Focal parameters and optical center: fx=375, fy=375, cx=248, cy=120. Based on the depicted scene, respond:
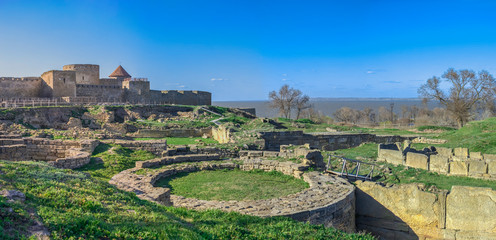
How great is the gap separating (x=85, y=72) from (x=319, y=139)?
3317cm

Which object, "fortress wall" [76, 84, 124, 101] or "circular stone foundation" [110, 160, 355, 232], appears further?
"fortress wall" [76, 84, 124, 101]

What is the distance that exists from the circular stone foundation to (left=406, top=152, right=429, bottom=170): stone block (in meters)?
3.93

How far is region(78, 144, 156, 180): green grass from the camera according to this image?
12141mm

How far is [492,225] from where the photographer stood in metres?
8.43

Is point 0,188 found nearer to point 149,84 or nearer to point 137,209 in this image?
point 137,209

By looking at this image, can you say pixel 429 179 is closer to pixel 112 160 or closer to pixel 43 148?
pixel 112 160

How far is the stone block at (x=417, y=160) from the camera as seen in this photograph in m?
13.1

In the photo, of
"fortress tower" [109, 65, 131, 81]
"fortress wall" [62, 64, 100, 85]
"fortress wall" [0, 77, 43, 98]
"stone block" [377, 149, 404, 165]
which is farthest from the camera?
"fortress tower" [109, 65, 131, 81]

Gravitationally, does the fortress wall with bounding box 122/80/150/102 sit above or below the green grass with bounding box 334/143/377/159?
above

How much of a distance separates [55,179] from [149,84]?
39511 millimetres

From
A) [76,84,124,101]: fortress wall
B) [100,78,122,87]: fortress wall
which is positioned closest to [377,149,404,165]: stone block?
[76,84,124,101]: fortress wall

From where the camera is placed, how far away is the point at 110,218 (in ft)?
18.8

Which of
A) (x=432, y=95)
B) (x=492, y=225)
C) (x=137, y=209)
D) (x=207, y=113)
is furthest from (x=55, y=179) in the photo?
(x=432, y=95)

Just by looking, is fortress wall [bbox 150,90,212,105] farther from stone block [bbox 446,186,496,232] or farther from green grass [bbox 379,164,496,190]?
stone block [bbox 446,186,496,232]
